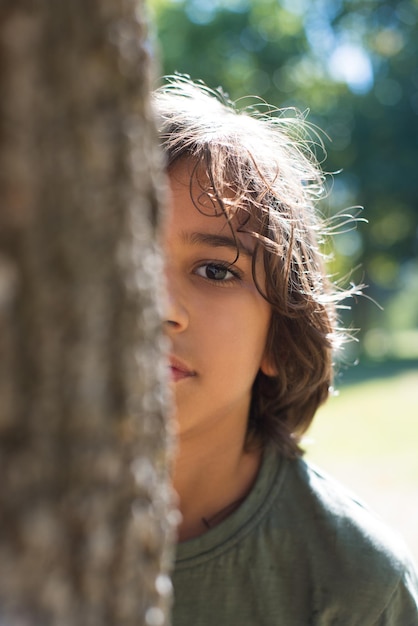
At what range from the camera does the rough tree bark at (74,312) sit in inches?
29.2

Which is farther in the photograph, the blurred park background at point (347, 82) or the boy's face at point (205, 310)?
the blurred park background at point (347, 82)

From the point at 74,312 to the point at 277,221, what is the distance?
6.68 ft

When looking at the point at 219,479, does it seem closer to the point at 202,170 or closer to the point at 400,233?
the point at 202,170

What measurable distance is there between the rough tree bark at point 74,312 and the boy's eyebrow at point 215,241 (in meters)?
1.63

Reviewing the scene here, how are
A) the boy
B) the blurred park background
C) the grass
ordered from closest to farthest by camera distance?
the boy < the grass < the blurred park background

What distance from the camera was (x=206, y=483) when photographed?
9.19ft

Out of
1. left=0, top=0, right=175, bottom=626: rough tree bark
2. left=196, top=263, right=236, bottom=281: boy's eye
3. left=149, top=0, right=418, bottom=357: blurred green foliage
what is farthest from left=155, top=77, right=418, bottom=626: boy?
left=149, top=0, right=418, bottom=357: blurred green foliage

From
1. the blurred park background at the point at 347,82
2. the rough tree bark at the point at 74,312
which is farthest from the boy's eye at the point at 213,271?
the blurred park background at the point at 347,82

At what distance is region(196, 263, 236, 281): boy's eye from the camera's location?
2562 mm

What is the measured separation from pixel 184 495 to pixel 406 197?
27.9 meters

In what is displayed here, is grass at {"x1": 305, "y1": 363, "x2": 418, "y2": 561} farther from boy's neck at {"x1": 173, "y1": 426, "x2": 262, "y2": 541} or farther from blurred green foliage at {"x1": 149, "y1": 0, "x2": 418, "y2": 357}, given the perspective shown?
blurred green foliage at {"x1": 149, "y1": 0, "x2": 418, "y2": 357}

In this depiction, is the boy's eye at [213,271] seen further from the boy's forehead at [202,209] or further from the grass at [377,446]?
the grass at [377,446]

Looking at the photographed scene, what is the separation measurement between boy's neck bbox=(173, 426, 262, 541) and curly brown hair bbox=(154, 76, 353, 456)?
175mm

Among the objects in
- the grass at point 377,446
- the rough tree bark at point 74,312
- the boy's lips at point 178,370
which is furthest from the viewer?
the grass at point 377,446
